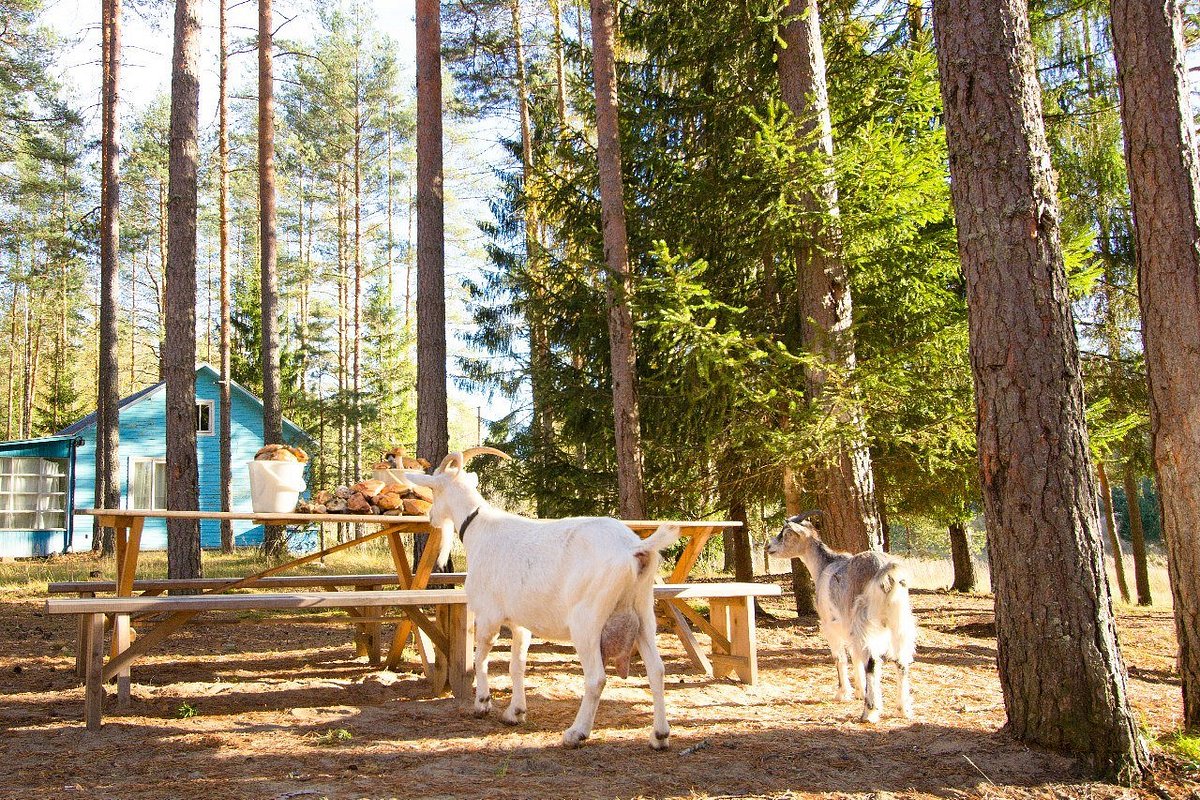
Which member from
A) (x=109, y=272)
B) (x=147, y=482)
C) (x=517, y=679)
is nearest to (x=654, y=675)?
(x=517, y=679)

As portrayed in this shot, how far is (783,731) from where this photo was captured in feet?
18.3

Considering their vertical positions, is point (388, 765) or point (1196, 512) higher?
point (1196, 512)

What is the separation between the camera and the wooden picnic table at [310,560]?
5.82m

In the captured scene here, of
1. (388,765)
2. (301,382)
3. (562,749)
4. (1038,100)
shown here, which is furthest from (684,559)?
(301,382)

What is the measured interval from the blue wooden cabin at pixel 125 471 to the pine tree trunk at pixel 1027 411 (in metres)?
21.8

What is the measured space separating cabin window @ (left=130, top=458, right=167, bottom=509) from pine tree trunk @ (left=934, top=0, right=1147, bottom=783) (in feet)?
88.1

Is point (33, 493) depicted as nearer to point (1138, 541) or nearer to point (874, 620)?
point (874, 620)

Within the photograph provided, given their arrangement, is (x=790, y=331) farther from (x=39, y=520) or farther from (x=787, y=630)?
(x=39, y=520)

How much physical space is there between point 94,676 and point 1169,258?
7081 millimetres

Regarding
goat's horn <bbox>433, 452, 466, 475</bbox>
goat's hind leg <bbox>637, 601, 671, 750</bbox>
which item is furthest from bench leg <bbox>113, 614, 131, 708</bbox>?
goat's hind leg <bbox>637, 601, 671, 750</bbox>

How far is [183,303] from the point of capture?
1084 cm

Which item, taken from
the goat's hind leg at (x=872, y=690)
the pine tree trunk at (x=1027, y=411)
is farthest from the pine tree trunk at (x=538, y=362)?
the pine tree trunk at (x=1027, y=411)

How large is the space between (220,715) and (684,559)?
12.6ft

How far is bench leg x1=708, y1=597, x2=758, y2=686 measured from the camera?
7.21 metres
